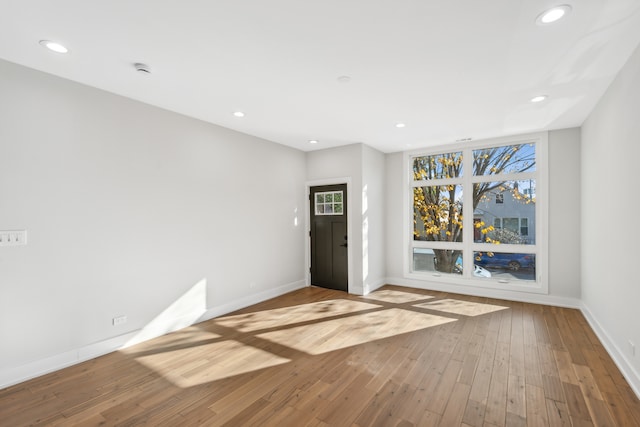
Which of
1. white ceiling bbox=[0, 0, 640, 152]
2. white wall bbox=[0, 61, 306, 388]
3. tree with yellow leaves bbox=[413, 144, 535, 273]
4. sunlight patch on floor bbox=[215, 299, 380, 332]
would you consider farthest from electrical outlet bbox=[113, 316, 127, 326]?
tree with yellow leaves bbox=[413, 144, 535, 273]

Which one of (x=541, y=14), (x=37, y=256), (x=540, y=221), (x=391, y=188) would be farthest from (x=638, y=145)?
(x=37, y=256)

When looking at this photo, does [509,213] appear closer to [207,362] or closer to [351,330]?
[351,330]

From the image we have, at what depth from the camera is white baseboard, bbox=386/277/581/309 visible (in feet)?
14.7

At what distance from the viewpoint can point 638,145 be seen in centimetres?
237

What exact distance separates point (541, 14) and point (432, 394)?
2841 millimetres

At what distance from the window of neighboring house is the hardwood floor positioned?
1.20 meters

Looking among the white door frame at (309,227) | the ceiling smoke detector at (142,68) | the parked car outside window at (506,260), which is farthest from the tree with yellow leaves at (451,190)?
the ceiling smoke detector at (142,68)

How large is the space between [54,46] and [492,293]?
6.27 meters

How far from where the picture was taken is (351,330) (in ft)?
11.9

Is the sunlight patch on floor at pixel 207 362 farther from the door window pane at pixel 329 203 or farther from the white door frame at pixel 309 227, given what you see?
the door window pane at pixel 329 203

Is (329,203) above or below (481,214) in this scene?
above

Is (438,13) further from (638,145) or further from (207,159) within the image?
(207,159)

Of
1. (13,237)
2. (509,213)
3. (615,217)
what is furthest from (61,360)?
(509,213)

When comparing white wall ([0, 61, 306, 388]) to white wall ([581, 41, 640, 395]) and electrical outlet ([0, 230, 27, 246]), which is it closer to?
electrical outlet ([0, 230, 27, 246])
